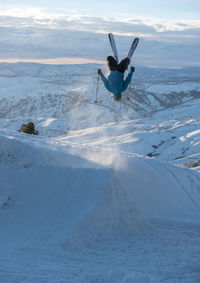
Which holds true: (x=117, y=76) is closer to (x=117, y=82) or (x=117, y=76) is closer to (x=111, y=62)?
(x=117, y=82)

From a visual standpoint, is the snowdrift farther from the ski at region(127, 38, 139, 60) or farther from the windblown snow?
the ski at region(127, 38, 139, 60)

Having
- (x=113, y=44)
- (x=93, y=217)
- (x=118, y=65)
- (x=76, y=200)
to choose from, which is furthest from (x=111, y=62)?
(x=93, y=217)

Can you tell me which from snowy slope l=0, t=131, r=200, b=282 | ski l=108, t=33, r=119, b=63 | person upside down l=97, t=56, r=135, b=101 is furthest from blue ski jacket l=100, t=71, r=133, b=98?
snowy slope l=0, t=131, r=200, b=282

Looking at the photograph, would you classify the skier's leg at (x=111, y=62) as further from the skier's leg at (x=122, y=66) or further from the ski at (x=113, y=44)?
the ski at (x=113, y=44)

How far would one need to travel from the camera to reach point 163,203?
18.2 metres

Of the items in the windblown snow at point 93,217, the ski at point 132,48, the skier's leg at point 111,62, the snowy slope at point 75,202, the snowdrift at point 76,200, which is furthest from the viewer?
the ski at point 132,48

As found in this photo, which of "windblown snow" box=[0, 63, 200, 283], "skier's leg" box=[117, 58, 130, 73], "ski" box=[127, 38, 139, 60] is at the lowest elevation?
"windblown snow" box=[0, 63, 200, 283]

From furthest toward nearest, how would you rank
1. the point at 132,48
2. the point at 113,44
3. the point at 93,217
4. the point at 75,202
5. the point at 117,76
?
1. the point at 113,44
2. the point at 132,48
3. the point at 117,76
4. the point at 75,202
5. the point at 93,217

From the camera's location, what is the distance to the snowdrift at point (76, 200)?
14.3m

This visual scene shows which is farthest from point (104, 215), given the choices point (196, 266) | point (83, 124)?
point (83, 124)

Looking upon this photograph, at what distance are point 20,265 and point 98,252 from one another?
3216 millimetres

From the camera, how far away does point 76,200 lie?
1595 cm

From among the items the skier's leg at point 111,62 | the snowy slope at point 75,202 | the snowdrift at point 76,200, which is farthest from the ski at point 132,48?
the snowdrift at point 76,200

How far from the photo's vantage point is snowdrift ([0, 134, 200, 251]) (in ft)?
46.9
